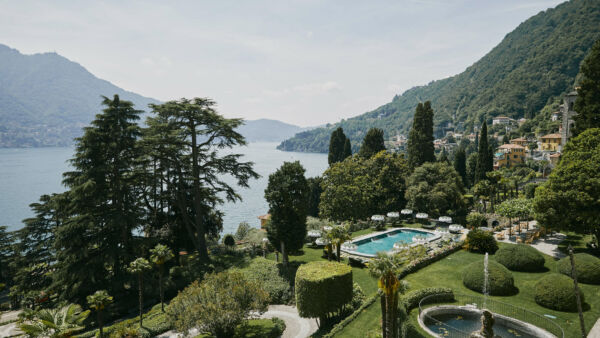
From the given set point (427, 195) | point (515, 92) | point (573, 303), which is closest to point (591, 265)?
point (573, 303)

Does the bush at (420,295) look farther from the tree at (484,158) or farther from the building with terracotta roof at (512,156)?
the building with terracotta roof at (512,156)

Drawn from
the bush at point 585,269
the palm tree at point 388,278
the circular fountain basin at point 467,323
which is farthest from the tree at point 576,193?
the palm tree at point 388,278

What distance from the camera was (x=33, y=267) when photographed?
27.9m

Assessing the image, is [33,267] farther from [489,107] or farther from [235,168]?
[489,107]

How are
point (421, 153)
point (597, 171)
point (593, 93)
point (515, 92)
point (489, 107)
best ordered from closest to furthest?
1. point (597, 171)
2. point (593, 93)
3. point (421, 153)
4. point (515, 92)
5. point (489, 107)

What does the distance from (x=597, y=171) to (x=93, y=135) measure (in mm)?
36576

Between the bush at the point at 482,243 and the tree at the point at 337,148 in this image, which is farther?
the tree at the point at 337,148

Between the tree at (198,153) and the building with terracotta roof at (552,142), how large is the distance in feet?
275

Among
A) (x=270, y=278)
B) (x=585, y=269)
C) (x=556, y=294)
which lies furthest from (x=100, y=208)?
(x=585, y=269)

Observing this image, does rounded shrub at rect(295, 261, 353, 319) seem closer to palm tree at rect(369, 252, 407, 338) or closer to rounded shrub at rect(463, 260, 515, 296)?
palm tree at rect(369, 252, 407, 338)

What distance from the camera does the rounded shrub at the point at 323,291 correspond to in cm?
1617

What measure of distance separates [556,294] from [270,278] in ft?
57.1

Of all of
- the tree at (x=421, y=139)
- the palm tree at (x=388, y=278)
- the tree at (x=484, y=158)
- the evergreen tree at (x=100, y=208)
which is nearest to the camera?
the palm tree at (x=388, y=278)

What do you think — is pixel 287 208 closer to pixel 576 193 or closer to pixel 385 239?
pixel 385 239
